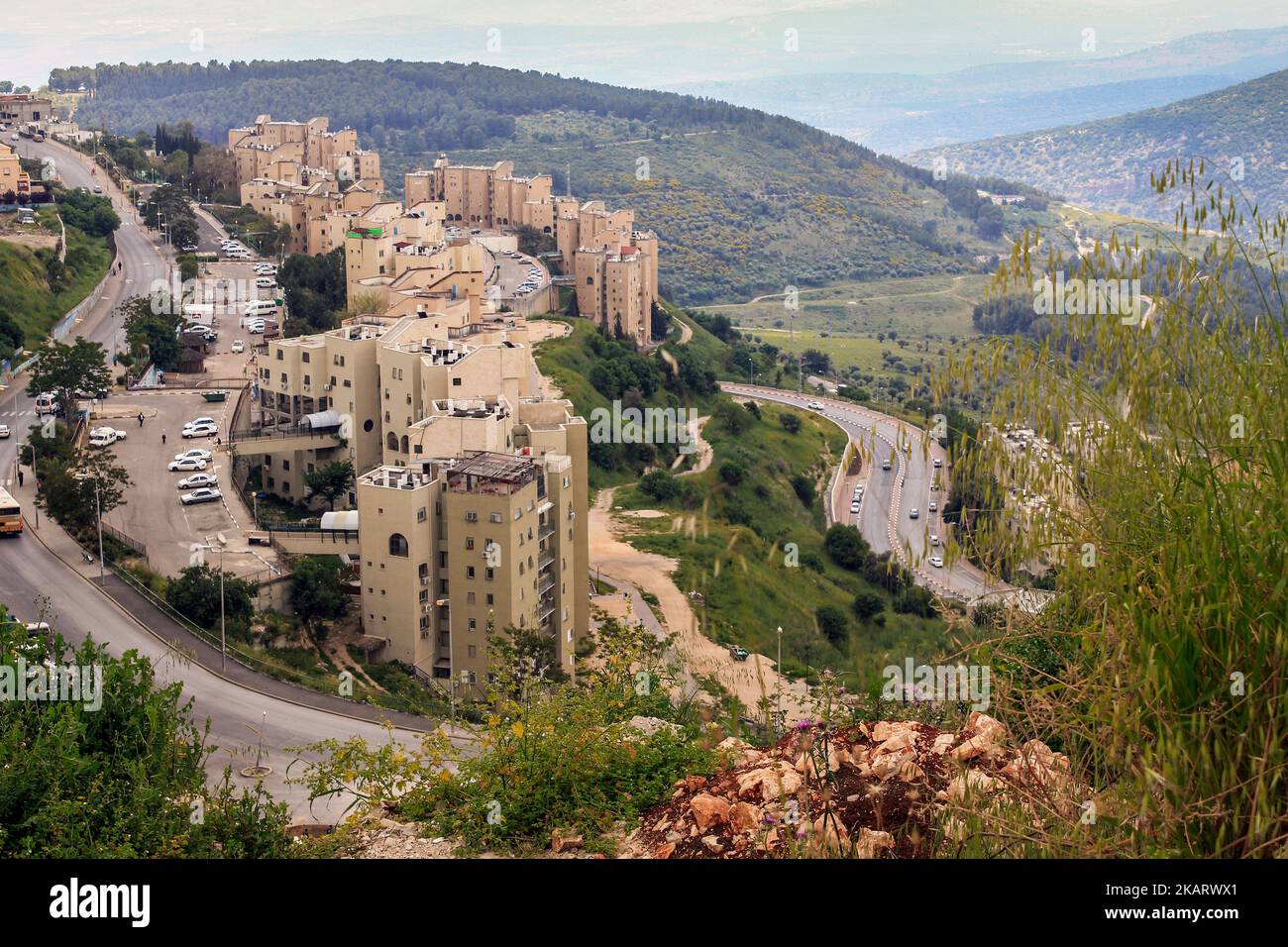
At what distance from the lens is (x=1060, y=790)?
4895mm

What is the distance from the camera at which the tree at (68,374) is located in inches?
1119

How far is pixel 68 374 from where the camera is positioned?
28500 mm

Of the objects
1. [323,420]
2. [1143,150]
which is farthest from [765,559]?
[1143,150]

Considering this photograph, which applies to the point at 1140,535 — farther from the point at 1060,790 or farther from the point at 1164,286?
the point at 1164,286

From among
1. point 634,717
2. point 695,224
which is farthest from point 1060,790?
point 695,224

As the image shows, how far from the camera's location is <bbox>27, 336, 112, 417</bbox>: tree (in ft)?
93.2

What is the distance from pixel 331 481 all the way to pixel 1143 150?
104 m

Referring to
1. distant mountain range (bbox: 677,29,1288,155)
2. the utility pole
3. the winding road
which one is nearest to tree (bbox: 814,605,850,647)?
the winding road

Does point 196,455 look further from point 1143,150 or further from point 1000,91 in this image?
point 1000,91

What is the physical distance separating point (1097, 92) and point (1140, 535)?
183154 mm

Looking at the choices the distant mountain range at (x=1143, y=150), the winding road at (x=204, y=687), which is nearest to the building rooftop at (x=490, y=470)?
the winding road at (x=204, y=687)

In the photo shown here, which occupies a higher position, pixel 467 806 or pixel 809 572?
pixel 467 806

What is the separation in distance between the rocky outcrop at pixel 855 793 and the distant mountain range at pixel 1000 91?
161256 millimetres

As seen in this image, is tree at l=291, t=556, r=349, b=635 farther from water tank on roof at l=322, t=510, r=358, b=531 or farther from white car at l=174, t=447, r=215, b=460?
white car at l=174, t=447, r=215, b=460
